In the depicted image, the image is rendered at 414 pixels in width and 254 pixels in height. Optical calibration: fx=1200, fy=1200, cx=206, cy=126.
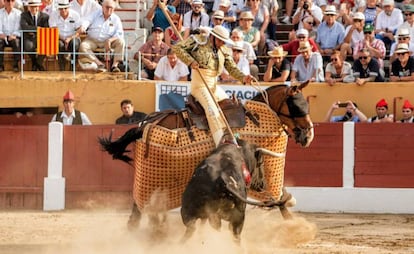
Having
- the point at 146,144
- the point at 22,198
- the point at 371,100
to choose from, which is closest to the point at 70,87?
the point at 22,198

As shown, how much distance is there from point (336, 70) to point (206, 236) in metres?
5.46

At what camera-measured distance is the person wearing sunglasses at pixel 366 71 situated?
13.8 meters

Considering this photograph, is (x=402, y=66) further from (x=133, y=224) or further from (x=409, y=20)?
(x=133, y=224)

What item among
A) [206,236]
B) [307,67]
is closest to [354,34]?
[307,67]

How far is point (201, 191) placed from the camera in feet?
27.2

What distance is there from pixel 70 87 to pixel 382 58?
12.2 ft

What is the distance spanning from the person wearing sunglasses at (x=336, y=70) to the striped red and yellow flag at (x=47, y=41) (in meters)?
3.25

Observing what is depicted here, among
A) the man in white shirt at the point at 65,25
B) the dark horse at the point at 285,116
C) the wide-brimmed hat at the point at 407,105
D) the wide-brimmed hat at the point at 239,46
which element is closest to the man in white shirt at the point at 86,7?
the man in white shirt at the point at 65,25

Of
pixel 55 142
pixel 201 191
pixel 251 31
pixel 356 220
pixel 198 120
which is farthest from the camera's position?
pixel 251 31

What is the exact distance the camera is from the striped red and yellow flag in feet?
47.1

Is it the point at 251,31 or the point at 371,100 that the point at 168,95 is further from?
the point at 371,100

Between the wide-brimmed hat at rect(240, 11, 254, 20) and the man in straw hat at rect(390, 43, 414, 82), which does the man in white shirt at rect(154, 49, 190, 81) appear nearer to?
the wide-brimmed hat at rect(240, 11, 254, 20)

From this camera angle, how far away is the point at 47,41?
1439cm

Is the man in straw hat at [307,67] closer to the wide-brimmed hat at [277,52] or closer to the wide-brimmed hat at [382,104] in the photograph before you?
the wide-brimmed hat at [277,52]
